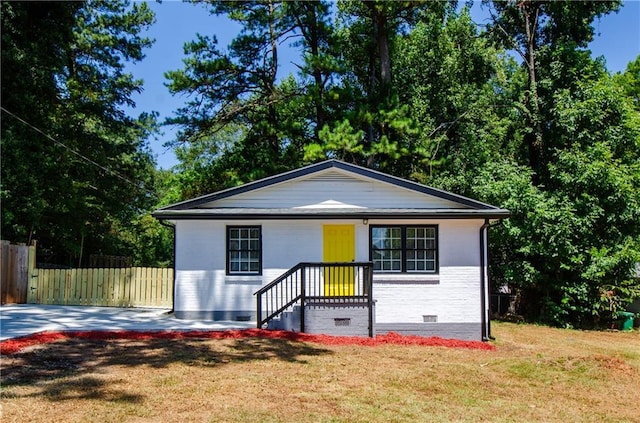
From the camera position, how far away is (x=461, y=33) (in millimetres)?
26688

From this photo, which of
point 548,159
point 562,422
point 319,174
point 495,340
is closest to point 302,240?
point 319,174

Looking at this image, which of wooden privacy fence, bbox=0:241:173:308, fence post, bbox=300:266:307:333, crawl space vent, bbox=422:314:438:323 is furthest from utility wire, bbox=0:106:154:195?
crawl space vent, bbox=422:314:438:323

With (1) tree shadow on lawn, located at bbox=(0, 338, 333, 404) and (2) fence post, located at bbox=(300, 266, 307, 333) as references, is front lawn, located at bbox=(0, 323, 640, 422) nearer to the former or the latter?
(1) tree shadow on lawn, located at bbox=(0, 338, 333, 404)

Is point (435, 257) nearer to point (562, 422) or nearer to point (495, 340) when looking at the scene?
point (495, 340)

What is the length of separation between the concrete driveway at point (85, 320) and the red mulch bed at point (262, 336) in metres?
0.71

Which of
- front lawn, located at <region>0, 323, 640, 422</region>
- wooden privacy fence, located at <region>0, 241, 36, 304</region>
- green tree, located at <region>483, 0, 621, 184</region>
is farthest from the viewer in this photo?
green tree, located at <region>483, 0, 621, 184</region>

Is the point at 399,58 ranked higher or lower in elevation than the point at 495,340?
higher

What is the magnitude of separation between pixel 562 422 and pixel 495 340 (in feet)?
25.5

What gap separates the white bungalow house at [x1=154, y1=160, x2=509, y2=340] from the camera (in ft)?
45.9

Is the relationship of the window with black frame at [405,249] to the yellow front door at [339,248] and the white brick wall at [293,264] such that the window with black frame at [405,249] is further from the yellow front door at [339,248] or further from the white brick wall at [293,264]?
the yellow front door at [339,248]

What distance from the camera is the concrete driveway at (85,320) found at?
40.5 feet

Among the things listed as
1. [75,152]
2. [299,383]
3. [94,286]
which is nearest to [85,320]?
[94,286]

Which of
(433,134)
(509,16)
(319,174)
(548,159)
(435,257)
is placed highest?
(509,16)

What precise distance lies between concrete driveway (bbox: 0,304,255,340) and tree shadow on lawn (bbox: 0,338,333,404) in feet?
5.72
